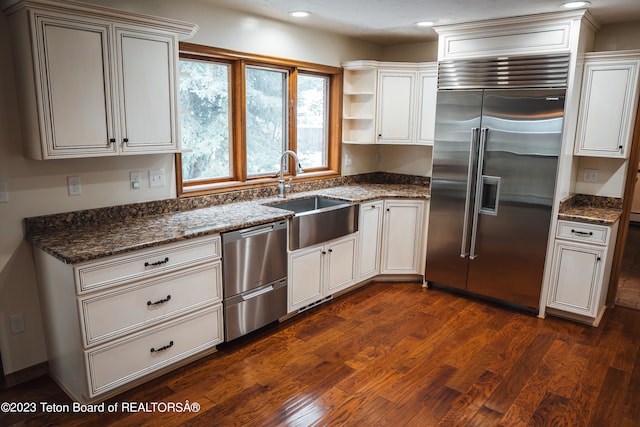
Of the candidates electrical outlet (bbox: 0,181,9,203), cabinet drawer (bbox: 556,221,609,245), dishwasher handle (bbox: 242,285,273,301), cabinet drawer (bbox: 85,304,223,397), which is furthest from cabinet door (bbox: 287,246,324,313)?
cabinet drawer (bbox: 556,221,609,245)

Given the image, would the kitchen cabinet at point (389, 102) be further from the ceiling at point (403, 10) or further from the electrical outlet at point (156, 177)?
the electrical outlet at point (156, 177)

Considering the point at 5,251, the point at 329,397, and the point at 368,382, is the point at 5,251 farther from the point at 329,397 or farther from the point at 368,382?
the point at 368,382

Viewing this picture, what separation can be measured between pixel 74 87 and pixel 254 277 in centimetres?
156

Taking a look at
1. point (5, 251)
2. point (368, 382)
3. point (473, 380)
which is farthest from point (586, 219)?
point (5, 251)

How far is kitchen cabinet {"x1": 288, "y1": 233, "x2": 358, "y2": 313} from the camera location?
342 cm

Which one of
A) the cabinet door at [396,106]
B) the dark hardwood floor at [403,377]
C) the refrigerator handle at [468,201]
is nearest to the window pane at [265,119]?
the cabinet door at [396,106]

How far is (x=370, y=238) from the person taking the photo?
4.14 meters

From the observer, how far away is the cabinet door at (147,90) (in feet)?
8.41

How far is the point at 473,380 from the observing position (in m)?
2.74

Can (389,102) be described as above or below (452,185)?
above

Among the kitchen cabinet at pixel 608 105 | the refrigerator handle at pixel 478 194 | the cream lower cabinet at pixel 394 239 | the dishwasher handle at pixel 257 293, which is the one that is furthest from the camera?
the cream lower cabinet at pixel 394 239

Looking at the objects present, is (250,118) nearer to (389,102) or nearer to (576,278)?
(389,102)

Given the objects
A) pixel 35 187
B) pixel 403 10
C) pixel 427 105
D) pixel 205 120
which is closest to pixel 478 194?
pixel 427 105

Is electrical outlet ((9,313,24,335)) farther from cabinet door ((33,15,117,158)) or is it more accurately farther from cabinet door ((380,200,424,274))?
cabinet door ((380,200,424,274))
